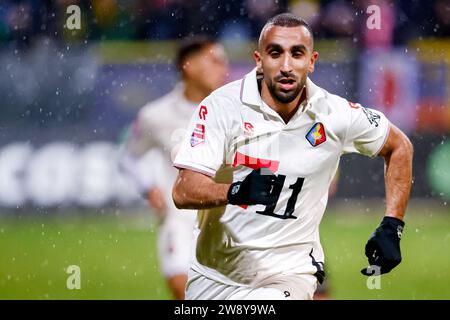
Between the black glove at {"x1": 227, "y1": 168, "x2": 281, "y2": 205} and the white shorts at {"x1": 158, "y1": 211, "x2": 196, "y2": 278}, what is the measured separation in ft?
7.16

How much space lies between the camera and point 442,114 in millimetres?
9305

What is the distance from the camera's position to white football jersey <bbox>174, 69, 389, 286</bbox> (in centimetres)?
417

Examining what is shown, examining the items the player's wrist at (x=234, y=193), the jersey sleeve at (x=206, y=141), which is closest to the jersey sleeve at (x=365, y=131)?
the jersey sleeve at (x=206, y=141)

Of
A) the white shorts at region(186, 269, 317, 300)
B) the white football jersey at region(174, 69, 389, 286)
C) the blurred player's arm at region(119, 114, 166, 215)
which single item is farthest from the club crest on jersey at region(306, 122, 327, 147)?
the blurred player's arm at region(119, 114, 166, 215)

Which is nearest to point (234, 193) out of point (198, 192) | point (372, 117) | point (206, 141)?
point (198, 192)

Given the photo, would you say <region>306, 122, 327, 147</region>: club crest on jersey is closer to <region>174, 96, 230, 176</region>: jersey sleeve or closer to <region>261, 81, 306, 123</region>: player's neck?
<region>261, 81, 306, 123</region>: player's neck

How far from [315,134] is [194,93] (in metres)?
2.22

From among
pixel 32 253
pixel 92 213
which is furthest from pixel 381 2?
pixel 32 253

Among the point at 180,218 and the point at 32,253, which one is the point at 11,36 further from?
the point at 180,218

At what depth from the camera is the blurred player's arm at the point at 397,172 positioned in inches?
172

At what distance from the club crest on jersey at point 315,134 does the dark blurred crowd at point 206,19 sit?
4.67m
